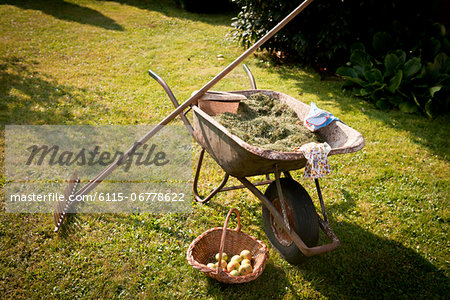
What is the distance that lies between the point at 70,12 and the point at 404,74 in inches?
408

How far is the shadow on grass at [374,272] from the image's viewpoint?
2336 millimetres

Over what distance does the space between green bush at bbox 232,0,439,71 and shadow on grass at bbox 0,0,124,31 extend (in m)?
5.54

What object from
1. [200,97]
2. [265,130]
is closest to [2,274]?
[200,97]

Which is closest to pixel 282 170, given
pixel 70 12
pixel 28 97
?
pixel 28 97

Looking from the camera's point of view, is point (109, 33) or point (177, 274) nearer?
point (177, 274)

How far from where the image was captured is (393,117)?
4.93m

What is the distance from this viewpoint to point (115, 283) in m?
2.33

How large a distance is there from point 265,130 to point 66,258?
6.53 ft

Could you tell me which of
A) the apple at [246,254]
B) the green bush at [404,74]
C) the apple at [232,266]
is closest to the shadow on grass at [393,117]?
the green bush at [404,74]

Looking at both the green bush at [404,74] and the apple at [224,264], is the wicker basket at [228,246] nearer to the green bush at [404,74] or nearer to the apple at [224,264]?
the apple at [224,264]

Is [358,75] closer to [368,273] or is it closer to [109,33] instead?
[368,273]

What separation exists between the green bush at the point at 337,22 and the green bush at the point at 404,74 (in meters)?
0.36

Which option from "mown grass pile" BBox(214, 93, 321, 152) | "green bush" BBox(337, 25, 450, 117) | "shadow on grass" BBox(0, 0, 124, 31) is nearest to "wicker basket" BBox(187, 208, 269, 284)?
"mown grass pile" BBox(214, 93, 321, 152)

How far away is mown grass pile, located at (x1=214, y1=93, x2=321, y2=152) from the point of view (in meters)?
2.33
